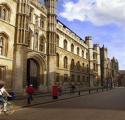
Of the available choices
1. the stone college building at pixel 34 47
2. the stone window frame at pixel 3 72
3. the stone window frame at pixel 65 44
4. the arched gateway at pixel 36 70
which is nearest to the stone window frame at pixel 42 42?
the stone college building at pixel 34 47

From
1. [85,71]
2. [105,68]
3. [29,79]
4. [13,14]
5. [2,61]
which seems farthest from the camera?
[105,68]

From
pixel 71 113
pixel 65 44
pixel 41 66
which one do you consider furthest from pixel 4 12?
pixel 65 44

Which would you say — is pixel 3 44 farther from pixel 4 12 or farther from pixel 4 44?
pixel 4 12

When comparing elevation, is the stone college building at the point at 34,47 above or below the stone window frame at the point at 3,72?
above

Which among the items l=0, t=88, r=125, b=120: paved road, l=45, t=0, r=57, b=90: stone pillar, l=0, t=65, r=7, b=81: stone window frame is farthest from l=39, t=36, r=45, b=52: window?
l=0, t=88, r=125, b=120: paved road

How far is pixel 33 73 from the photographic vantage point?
3788cm

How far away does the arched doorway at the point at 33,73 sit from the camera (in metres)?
36.9

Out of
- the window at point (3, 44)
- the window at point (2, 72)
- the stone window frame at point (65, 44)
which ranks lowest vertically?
the window at point (2, 72)

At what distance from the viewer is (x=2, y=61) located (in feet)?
98.7

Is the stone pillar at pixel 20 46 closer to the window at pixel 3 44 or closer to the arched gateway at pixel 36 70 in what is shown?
the window at pixel 3 44

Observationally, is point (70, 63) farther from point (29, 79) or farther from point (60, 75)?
point (29, 79)

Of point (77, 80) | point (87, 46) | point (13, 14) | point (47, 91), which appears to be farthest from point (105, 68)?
point (13, 14)

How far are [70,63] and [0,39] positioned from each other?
25.5m

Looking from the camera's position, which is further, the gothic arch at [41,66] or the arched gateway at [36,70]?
the gothic arch at [41,66]
